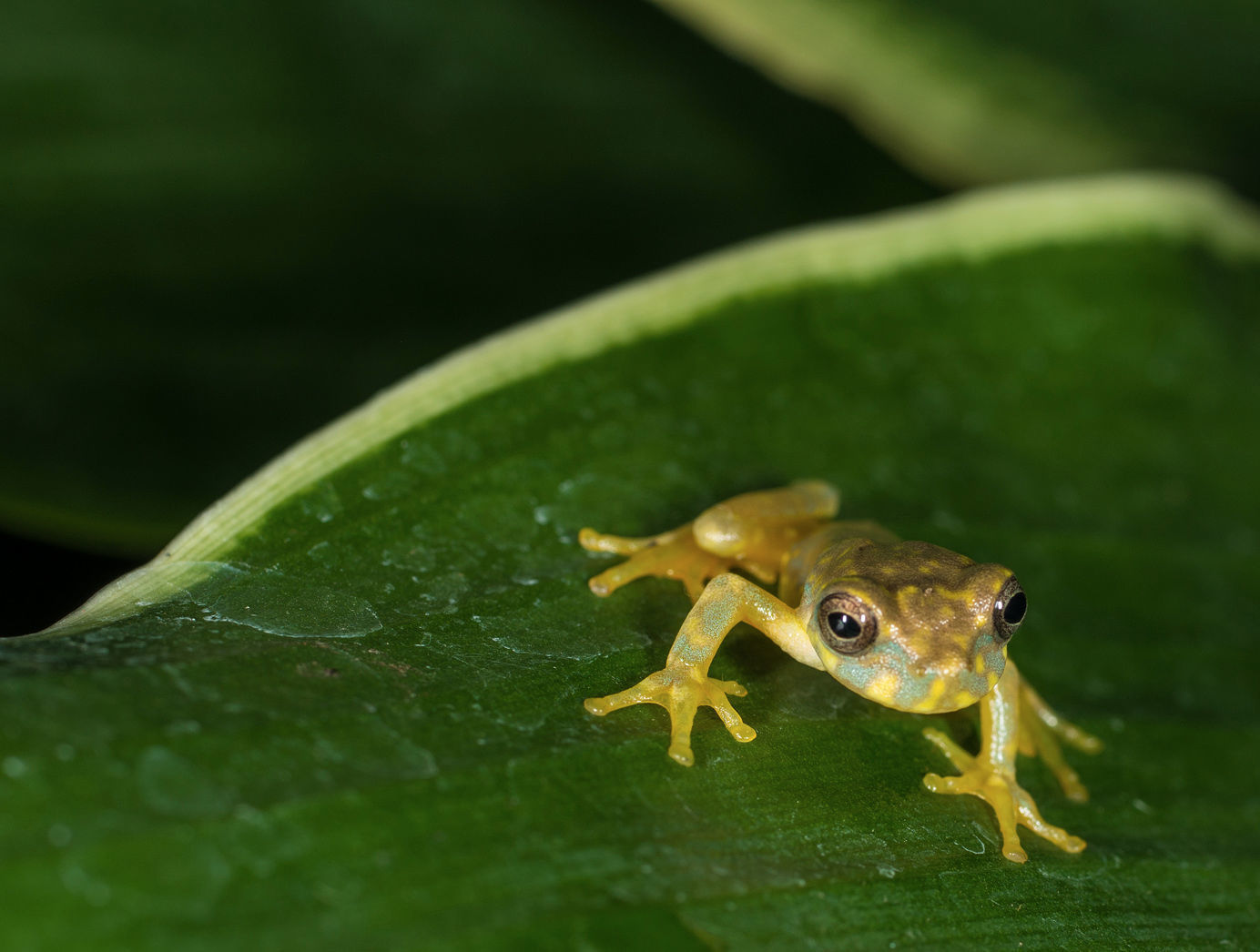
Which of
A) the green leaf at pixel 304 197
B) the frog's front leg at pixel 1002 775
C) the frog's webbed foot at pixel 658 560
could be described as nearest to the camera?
the frog's front leg at pixel 1002 775

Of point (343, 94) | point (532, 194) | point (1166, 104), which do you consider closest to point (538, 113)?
point (532, 194)

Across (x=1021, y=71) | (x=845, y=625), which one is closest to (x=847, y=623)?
(x=845, y=625)

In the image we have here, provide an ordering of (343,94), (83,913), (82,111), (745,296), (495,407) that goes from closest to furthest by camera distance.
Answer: (83,913), (495,407), (745,296), (82,111), (343,94)

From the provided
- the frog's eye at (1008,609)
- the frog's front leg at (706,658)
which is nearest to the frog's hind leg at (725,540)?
the frog's front leg at (706,658)

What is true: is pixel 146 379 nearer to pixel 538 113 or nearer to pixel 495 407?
pixel 495 407

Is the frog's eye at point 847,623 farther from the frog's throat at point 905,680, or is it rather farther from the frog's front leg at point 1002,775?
the frog's front leg at point 1002,775

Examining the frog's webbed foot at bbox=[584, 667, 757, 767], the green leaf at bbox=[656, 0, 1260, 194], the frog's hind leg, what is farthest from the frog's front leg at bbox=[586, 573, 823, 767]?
the green leaf at bbox=[656, 0, 1260, 194]
